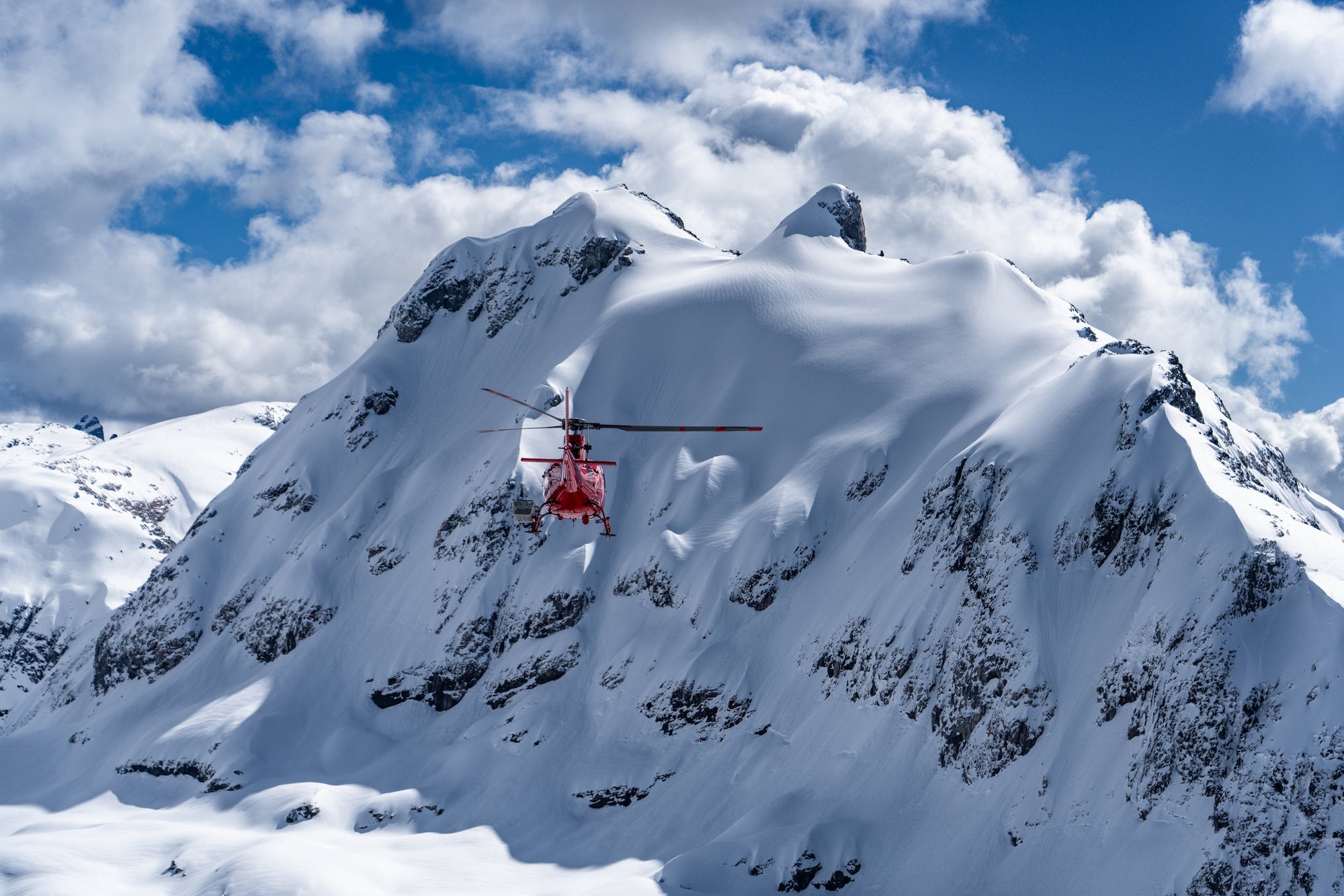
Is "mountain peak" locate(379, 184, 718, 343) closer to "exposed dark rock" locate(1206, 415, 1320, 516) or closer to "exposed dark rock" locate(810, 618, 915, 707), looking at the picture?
"exposed dark rock" locate(810, 618, 915, 707)

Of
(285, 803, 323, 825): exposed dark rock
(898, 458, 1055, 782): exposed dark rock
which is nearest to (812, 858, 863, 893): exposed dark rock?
(898, 458, 1055, 782): exposed dark rock

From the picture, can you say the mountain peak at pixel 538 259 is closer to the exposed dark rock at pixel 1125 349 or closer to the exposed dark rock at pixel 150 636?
the exposed dark rock at pixel 150 636

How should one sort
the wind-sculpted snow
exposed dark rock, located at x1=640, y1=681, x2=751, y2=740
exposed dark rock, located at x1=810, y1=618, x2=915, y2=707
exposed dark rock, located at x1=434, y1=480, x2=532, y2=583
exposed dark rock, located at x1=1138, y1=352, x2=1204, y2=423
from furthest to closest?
the wind-sculpted snow → exposed dark rock, located at x1=434, y1=480, x2=532, y2=583 → exposed dark rock, located at x1=640, y1=681, x2=751, y2=740 → exposed dark rock, located at x1=810, y1=618, x2=915, y2=707 → exposed dark rock, located at x1=1138, y1=352, x2=1204, y2=423

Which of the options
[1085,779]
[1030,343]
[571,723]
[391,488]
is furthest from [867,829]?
[391,488]

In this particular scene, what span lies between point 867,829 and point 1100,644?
22.9m

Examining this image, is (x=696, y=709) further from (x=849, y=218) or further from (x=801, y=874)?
(x=849, y=218)

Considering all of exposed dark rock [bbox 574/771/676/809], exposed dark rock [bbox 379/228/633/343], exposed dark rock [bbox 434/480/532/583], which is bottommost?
exposed dark rock [bbox 574/771/676/809]

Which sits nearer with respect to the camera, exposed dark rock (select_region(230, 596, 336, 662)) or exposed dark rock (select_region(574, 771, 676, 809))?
exposed dark rock (select_region(574, 771, 676, 809))

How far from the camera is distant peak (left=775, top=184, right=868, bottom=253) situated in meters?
167

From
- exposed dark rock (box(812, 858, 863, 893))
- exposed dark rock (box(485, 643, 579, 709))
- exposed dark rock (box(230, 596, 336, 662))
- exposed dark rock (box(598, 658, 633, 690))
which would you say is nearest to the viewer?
exposed dark rock (box(812, 858, 863, 893))

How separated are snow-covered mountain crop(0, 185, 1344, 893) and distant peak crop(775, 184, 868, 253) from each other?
63 centimetres

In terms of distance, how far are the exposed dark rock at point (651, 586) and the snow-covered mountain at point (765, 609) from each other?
55cm

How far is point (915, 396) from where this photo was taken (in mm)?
120688

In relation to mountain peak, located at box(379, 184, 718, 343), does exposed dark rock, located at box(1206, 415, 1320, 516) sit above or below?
below
